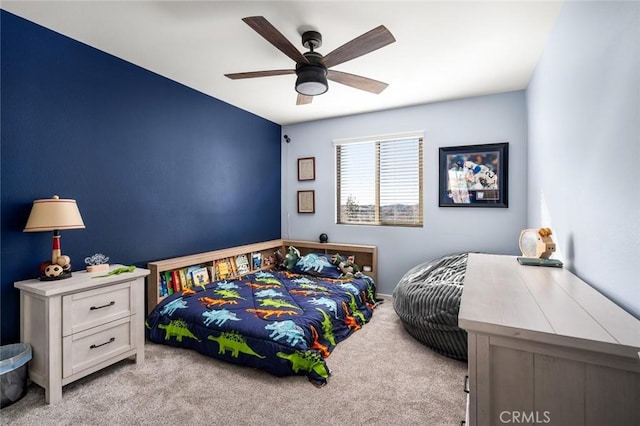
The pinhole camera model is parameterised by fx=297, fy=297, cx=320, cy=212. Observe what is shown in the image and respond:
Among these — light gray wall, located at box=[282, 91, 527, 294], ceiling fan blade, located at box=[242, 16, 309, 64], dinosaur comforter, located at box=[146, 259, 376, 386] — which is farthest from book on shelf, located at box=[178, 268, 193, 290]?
ceiling fan blade, located at box=[242, 16, 309, 64]

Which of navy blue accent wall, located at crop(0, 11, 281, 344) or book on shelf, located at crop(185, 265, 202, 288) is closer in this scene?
navy blue accent wall, located at crop(0, 11, 281, 344)

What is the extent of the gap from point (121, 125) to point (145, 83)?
0.52m

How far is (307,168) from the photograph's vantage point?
468cm

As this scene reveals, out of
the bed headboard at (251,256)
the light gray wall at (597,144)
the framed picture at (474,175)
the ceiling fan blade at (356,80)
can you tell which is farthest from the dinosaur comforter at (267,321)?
the ceiling fan blade at (356,80)

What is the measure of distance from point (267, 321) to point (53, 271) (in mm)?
1531

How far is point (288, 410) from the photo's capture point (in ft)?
5.90

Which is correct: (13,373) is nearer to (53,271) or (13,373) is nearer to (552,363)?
(53,271)

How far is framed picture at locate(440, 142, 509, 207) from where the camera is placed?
3.45 m

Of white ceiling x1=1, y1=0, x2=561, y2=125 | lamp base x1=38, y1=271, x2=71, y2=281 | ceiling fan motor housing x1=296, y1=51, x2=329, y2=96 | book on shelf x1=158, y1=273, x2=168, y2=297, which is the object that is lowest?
book on shelf x1=158, y1=273, x2=168, y2=297

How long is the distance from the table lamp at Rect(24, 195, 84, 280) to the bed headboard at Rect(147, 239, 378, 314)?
82 cm

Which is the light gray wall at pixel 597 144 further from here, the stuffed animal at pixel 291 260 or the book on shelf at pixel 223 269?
the book on shelf at pixel 223 269

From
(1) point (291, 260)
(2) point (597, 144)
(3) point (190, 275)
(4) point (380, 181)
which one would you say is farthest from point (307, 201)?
(2) point (597, 144)

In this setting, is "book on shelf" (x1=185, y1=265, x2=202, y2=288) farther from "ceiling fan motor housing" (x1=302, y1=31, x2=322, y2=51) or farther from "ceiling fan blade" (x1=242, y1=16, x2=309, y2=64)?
"ceiling fan motor housing" (x1=302, y1=31, x2=322, y2=51)

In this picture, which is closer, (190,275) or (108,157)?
(108,157)
